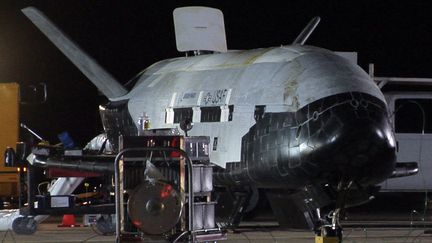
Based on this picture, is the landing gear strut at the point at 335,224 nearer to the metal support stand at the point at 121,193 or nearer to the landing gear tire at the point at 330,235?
the landing gear tire at the point at 330,235

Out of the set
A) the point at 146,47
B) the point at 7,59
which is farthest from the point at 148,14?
the point at 7,59

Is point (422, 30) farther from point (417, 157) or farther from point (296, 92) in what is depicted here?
point (296, 92)

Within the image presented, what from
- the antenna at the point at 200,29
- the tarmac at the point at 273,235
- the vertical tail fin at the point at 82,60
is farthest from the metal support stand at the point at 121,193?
the vertical tail fin at the point at 82,60

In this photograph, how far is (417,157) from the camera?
92.3 ft

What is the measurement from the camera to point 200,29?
20.0 m

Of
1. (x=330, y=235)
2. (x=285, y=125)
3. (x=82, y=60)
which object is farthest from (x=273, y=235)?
(x=330, y=235)

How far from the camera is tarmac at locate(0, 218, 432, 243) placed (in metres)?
19.5

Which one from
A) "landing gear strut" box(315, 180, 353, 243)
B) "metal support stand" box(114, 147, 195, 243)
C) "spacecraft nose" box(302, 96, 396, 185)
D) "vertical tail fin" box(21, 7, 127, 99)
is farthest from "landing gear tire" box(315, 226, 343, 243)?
"vertical tail fin" box(21, 7, 127, 99)

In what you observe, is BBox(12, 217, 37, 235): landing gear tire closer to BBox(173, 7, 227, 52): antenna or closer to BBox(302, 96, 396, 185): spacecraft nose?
BBox(173, 7, 227, 52): antenna

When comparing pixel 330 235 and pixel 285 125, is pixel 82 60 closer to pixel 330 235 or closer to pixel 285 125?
pixel 285 125

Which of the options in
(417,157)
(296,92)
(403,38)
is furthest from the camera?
(403,38)

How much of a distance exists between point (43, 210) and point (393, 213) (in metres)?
15.6

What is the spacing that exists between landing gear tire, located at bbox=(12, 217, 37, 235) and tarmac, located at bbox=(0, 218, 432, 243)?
0.43 feet

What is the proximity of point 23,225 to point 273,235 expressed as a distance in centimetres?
473
